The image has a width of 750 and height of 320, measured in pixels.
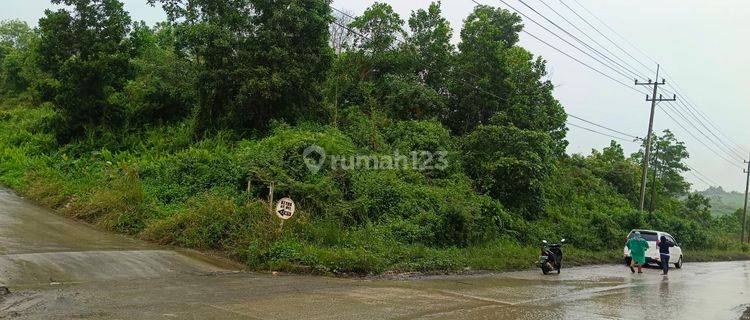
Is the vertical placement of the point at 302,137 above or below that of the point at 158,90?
below

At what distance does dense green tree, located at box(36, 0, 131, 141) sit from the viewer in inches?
890

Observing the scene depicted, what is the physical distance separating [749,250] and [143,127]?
54391mm

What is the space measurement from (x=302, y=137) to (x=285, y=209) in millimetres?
5849

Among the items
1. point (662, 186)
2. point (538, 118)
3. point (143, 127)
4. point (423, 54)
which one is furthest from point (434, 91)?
point (662, 186)

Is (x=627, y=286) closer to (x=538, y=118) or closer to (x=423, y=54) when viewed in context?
(x=538, y=118)

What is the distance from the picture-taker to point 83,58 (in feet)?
75.0

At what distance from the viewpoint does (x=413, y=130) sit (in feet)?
81.8

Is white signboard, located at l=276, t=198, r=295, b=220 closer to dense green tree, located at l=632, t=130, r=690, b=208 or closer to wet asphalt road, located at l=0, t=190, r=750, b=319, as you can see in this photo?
wet asphalt road, located at l=0, t=190, r=750, b=319

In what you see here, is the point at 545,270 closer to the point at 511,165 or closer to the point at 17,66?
the point at 511,165

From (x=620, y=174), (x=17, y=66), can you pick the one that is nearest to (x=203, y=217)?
(x=17, y=66)

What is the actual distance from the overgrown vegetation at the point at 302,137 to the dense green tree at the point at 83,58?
0.07 meters

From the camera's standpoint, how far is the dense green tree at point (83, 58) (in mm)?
22609

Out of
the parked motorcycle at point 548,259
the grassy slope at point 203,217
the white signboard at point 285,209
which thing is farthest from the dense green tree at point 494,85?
the white signboard at point 285,209

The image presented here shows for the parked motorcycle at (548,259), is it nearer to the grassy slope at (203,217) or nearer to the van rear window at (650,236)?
the grassy slope at (203,217)
